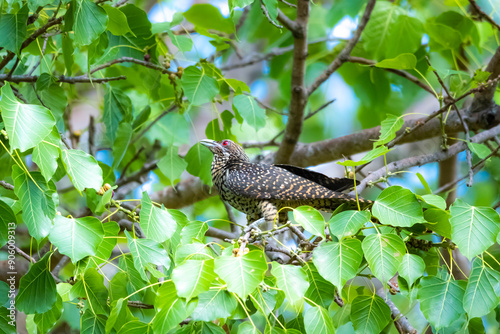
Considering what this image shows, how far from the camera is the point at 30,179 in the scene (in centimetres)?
205

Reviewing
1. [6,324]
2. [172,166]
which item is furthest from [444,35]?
[6,324]

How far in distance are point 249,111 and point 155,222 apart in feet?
4.33

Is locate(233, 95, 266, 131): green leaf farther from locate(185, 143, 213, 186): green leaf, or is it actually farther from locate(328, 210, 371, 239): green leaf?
locate(328, 210, 371, 239): green leaf

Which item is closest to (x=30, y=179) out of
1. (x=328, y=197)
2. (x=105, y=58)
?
(x=105, y=58)

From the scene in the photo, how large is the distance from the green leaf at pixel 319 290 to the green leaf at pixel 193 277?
64 cm

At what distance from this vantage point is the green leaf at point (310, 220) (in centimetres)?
205

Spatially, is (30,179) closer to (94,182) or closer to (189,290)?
(94,182)

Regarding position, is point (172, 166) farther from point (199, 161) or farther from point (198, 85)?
point (198, 85)

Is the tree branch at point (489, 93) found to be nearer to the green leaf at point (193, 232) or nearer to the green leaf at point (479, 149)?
the green leaf at point (479, 149)

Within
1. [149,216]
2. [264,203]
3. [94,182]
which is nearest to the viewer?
[94,182]

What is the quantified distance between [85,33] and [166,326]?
149cm

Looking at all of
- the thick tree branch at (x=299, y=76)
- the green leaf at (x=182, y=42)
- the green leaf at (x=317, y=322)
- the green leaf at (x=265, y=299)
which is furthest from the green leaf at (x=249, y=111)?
the green leaf at (x=317, y=322)

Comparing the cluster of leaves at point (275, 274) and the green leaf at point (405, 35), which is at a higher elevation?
the green leaf at point (405, 35)

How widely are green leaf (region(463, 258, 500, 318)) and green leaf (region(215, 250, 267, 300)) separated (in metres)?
0.88
